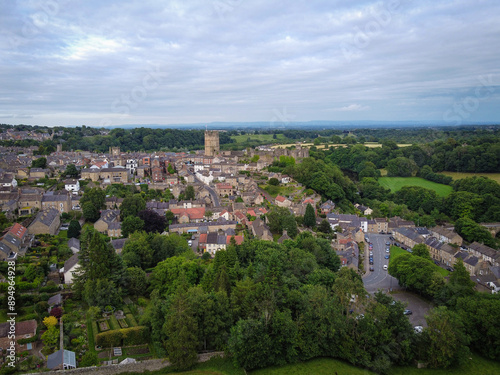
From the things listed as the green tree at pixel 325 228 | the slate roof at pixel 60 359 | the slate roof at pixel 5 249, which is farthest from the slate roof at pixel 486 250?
the slate roof at pixel 5 249

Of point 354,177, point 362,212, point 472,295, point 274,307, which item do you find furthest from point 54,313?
point 354,177

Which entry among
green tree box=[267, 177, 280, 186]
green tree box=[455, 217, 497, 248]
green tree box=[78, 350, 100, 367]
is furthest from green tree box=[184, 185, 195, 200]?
green tree box=[455, 217, 497, 248]

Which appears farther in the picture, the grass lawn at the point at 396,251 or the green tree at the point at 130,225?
the grass lawn at the point at 396,251

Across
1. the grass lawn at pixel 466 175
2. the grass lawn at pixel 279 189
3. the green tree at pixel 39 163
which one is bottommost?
the grass lawn at pixel 279 189

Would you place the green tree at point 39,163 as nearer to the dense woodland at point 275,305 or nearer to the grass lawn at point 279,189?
the dense woodland at point 275,305

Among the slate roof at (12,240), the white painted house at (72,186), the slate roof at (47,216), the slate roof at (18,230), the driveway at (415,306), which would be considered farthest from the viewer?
the white painted house at (72,186)
